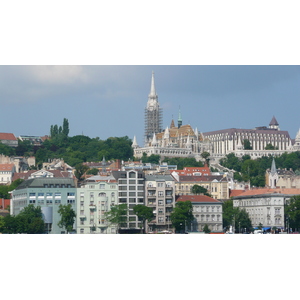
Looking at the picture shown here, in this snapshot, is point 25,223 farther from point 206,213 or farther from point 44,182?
point 206,213

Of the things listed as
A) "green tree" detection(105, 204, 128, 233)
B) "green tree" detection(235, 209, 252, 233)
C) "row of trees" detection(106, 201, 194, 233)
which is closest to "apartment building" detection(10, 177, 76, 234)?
"green tree" detection(105, 204, 128, 233)

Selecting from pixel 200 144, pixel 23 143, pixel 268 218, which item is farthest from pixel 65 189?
pixel 200 144

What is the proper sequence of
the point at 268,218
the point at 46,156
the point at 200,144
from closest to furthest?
the point at 268,218
the point at 46,156
the point at 200,144

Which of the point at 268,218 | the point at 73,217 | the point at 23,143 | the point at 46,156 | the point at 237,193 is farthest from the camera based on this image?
the point at 23,143

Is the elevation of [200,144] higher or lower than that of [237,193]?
higher

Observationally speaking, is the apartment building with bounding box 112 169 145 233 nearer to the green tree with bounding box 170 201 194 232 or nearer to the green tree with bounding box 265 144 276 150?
the green tree with bounding box 170 201 194 232

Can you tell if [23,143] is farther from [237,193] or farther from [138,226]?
[138,226]

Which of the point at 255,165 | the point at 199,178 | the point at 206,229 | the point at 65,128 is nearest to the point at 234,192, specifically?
the point at 199,178
